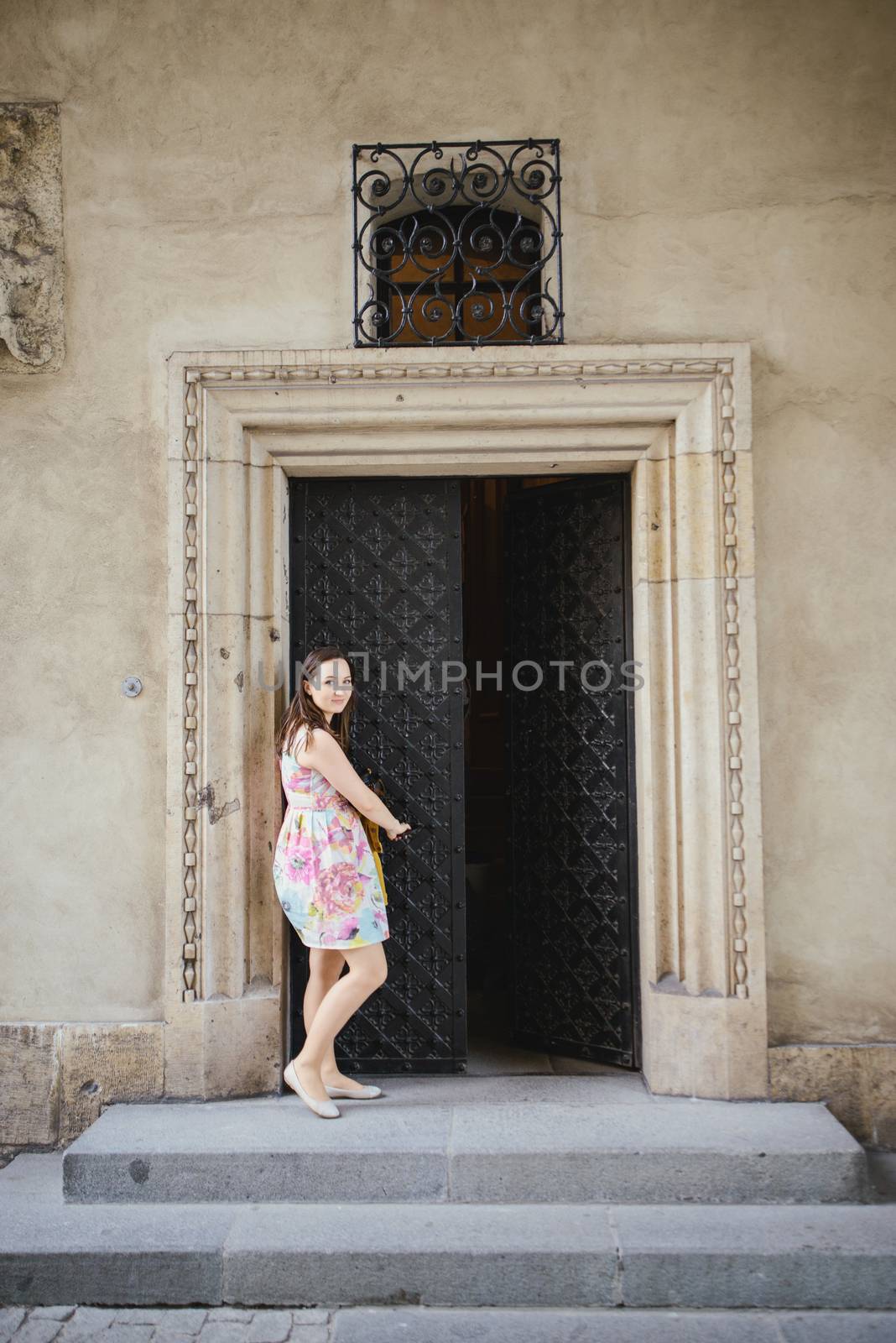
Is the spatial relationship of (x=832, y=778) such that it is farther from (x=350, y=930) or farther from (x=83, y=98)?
(x=83, y=98)

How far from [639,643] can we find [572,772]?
0.70 m

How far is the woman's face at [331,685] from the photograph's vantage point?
3945mm

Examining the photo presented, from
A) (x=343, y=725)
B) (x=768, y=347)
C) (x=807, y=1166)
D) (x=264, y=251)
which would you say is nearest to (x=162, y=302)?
(x=264, y=251)

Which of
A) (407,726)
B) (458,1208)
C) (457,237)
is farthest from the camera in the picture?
(407,726)

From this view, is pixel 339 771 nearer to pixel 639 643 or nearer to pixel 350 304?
pixel 639 643

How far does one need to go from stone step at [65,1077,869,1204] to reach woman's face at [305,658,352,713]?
61.7 inches

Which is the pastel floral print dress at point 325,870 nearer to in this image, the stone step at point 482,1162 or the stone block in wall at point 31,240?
the stone step at point 482,1162

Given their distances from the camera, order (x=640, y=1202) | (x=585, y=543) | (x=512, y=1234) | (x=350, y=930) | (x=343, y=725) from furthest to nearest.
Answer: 1. (x=585, y=543)
2. (x=343, y=725)
3. (x=350, y=930)
4. (x=640, y=1202)
5. (x=512, y=1234)

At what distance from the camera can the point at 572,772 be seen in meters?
4.70

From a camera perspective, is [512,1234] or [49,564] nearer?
[512,1234]

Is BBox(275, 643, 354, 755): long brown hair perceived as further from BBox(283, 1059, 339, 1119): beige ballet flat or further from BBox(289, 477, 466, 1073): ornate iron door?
BBox(283, 1059, 339, 1119): beige ballet flat

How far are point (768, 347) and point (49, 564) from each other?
3098mm

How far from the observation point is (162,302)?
170 inches

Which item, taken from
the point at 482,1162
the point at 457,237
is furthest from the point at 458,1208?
the point at 457,237
